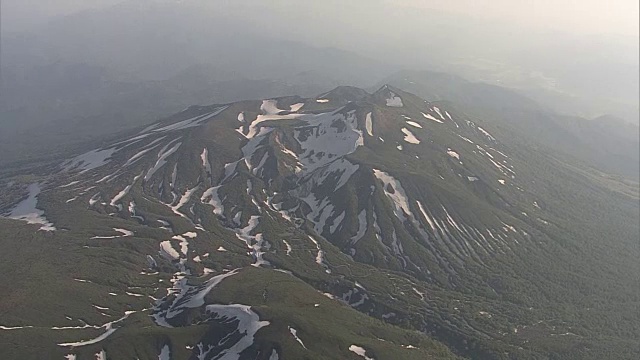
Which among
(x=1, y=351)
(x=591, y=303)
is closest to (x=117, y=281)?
(x=1, y=351)

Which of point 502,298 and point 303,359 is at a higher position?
point 303,359

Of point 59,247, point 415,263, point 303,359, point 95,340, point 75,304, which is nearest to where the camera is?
point 303,359

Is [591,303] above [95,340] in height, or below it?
below

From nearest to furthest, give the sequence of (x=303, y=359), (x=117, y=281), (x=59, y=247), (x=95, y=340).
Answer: (x=303, y=359), (x=95, y=340), (x=117, y=281), (x=59, y=247)

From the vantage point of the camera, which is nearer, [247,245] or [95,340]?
[95,340]

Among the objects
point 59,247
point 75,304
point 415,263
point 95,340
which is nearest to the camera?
point 95,340

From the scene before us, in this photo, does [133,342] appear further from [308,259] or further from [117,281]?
[308,259]

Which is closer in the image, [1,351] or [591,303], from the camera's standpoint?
[1,351]

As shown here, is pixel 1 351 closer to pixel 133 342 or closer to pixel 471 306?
pixel 133 342

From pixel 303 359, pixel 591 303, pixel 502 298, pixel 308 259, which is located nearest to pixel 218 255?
pixel 308 259
